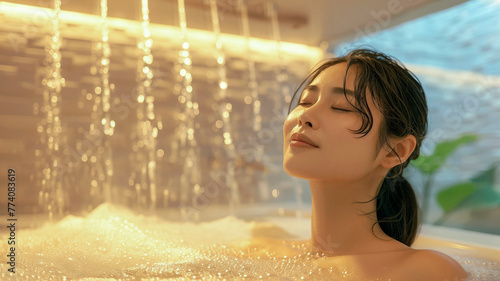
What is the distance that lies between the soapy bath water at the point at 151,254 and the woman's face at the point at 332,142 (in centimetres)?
22

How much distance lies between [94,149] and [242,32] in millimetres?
845

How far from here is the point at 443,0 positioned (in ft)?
6.39

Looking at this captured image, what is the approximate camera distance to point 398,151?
1075 mm

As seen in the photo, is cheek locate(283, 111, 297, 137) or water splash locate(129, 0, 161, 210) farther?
water splash locate(129, 0, 161, 210)

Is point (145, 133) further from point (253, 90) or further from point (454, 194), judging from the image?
point (454, 194)

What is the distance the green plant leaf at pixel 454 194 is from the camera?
2.00 meters

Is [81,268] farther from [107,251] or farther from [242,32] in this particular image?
[242,32]

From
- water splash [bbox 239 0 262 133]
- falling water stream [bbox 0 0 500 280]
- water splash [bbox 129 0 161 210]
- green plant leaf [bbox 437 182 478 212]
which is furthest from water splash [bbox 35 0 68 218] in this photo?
green plant leaf [bbox 437 182 478 212]

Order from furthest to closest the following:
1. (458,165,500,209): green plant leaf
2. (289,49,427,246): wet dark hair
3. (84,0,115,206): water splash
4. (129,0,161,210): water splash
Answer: (458,165,500,209): green plant leaf → (129,0,161,210): water splash → (84,0,115,206): water splash → (289,49,427,246): wet dark hair

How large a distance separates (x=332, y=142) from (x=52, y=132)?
1000 mm

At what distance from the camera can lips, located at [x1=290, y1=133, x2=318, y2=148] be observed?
1012 mm

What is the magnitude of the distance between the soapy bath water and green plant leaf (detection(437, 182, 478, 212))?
2.41 feet

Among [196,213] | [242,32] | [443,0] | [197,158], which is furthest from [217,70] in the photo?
[443,0]

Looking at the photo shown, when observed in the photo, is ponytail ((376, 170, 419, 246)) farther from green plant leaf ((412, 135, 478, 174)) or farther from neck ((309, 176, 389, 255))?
green plant leaf ((412, 135, 478, 174))
